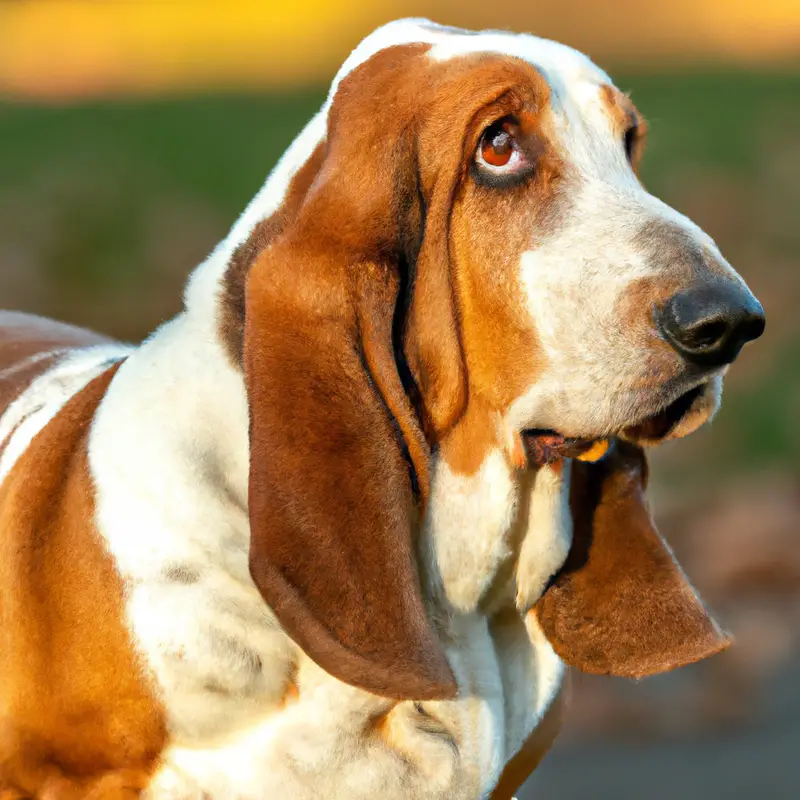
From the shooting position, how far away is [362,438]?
2.72 m

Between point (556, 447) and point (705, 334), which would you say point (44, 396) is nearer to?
point (556, 447)

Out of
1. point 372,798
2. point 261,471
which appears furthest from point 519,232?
point 372,798

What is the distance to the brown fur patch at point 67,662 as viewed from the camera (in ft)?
9.14

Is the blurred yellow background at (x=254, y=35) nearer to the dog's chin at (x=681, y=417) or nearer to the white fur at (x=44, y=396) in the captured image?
the white fur at (x=44, y=396)

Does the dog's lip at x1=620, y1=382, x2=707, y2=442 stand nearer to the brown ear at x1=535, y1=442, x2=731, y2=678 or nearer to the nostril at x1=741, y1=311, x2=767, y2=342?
the nostril at x1=741, y1=311, x2=767, y2=342

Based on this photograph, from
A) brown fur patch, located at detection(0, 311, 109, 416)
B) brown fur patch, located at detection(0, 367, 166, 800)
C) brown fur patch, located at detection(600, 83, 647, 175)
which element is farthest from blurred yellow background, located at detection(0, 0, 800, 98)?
brown fur patch, located at detection(0, 367, 166, 800)

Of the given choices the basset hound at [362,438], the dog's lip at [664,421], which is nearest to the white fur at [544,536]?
the basset hound at [362,438]

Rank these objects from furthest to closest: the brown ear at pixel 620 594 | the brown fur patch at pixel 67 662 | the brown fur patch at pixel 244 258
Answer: the brown ear at pixel 620 594
the brown fur patch at pixel 244 258
the brown fur patch at pixel 67 662

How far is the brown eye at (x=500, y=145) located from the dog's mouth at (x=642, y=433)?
0.54 metres

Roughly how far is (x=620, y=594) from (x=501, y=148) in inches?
41.0

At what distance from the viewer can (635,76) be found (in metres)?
16.3

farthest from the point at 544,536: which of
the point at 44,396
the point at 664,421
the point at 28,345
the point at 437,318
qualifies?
the point at 28,345

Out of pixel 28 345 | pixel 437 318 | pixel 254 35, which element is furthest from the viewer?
pixel 254 35

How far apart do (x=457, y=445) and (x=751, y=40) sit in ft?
50.6
